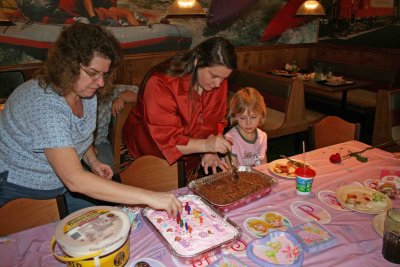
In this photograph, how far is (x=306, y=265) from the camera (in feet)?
4.16

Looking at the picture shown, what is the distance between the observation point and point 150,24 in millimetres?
5129

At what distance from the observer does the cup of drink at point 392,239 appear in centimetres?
126

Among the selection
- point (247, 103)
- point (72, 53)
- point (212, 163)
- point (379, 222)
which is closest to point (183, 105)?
point (212, 163)

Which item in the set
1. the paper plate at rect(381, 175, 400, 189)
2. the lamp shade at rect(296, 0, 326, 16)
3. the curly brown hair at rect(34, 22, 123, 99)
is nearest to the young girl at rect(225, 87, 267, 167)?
the paper plate at rect(381, 175, 400, 189)

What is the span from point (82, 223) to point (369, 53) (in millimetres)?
6629

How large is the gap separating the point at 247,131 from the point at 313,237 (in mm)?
1239

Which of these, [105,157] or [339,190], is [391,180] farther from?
[105,157]

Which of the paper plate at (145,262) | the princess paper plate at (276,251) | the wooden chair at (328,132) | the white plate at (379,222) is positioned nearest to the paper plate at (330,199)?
the white plate at (379,222)

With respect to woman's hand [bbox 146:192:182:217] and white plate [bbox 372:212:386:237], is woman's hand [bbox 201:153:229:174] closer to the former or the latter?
woman's hand [bbox 146:192:182:217]

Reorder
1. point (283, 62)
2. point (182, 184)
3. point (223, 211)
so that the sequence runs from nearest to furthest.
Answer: point (223, 211) → point (182, 184) → point (283, 62)

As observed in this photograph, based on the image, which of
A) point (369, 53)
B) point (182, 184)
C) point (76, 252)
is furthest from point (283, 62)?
point (76, 252)

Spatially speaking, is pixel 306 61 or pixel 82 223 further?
pixel 306 61

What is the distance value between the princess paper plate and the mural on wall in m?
4.14

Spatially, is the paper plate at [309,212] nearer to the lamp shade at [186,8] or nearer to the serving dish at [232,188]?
the serving dish at [232,188]
